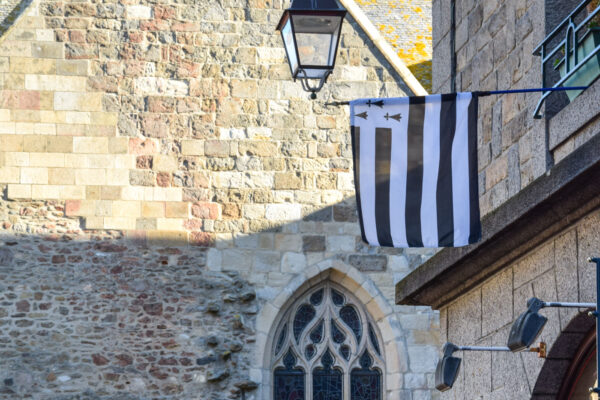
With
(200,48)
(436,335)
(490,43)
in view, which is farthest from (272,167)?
(490,43)

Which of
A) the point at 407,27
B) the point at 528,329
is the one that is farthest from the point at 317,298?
the point at 528,329

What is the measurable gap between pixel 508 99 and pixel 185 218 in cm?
676

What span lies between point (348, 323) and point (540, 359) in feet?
24.3

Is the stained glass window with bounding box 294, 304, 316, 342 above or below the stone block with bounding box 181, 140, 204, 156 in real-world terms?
below

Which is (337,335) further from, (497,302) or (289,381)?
(497,302)

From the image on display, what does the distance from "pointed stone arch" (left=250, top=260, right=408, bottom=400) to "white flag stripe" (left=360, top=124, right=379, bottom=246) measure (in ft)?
23.3

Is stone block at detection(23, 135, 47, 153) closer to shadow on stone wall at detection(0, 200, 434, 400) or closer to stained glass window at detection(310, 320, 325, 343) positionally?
shadow on stone wall at detection(0, 200, 434, 400)

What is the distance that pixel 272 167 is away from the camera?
15023 millimetres

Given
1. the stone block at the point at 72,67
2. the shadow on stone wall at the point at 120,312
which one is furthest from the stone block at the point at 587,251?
the stone block at the point at 72,67

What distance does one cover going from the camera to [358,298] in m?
14.9

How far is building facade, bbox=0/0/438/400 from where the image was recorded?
564 inches

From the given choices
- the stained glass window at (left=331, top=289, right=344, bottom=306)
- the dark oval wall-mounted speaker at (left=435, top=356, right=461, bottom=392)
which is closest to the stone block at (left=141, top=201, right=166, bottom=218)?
the stained glass window at (left=331, top=289, right=344, bottom=306)

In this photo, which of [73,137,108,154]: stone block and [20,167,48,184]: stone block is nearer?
[20,167,48,184]: stone block

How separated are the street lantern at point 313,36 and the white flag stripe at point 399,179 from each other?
156cm
